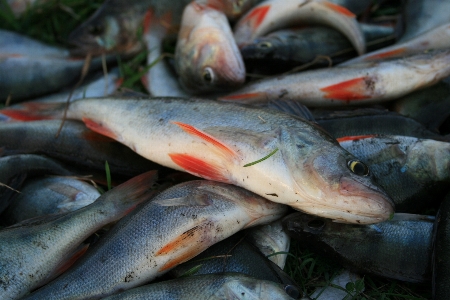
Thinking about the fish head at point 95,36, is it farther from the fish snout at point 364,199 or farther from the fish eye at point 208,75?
the fish snout at point 364,199

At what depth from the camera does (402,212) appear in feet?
9.48

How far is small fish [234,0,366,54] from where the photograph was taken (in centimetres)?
386

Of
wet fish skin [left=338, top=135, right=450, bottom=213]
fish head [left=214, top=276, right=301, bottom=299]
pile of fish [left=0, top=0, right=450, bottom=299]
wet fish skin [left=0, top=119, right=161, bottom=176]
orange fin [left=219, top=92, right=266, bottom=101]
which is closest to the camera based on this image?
fish head [left=214, top=276, right=301, bottom=299]

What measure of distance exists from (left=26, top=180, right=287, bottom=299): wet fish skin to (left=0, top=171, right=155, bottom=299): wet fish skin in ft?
0.46

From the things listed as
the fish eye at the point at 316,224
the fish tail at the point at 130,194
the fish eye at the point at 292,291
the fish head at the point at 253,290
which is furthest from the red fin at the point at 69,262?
the fish eye at the point at 316,224

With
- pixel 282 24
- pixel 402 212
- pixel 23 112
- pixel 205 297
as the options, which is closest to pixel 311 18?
pixel 282 24

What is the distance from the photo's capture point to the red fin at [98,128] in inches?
118

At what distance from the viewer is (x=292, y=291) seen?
2.21 meters

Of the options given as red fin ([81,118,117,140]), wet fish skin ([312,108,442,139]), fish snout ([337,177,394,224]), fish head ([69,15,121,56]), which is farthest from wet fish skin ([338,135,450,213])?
fish head ([69,15,121,56])

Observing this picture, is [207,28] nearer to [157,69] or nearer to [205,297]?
[157,69]

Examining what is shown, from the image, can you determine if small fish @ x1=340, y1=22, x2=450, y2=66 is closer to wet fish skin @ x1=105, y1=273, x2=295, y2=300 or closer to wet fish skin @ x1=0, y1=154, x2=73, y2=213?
wet fish skin @ x1=105, y1=273, x2=295, y2=300

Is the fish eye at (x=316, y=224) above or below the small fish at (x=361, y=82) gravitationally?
below

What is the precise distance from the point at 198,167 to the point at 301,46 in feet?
5.48

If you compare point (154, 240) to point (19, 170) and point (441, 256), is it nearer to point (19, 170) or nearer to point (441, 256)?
point (19, 170)
